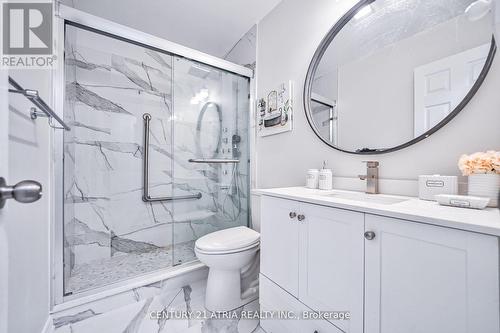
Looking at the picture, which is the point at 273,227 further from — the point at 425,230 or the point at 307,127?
the point at 307,127

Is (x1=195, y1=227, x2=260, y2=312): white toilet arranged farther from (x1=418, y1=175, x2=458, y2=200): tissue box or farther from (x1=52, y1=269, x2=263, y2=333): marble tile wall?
(x1=418, y1=175, x2=458, y2=200): tissue box

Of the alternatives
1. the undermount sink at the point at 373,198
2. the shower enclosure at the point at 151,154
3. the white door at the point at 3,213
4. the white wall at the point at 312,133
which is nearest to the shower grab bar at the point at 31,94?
the white door at the point at 3,213

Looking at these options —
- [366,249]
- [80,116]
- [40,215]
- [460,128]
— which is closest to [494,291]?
[366,249]

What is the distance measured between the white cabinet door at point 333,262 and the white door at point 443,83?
0.56 m

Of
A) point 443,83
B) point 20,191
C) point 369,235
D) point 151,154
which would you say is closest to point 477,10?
point 443,83

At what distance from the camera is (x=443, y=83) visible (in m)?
0.83

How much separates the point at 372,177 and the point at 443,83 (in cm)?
46

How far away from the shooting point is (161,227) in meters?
2.08

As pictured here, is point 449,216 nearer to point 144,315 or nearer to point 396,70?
point 396,70

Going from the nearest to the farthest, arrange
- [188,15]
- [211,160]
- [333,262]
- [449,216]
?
[449,216], [333,262], [188,15], [211,160]

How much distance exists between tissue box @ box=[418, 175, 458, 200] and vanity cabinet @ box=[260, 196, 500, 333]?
0.32m

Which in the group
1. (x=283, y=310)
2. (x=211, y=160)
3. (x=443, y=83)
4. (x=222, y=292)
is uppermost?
(x=443, y=83)

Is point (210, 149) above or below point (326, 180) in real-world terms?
above

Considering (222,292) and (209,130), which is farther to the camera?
(209,130)
